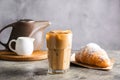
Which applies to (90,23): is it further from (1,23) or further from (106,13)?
(1,23)

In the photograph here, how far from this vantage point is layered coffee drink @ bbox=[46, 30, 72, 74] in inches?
42.9

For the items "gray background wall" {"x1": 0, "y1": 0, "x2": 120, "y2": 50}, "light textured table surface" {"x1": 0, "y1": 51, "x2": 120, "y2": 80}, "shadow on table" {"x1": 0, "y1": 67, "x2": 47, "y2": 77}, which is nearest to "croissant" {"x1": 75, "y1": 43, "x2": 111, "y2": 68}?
"light textured table surface" {"x1": 0, "y1": 51, "x2": 120, "y2": 80}

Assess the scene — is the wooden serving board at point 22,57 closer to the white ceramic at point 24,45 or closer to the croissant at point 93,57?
the white ceramic at point 24,45

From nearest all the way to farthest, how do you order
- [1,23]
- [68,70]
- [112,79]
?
1. [112,79]
2. [68,70]
3. [1,23]

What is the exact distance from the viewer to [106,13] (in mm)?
1870

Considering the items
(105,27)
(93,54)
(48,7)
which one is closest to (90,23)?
(105,27)

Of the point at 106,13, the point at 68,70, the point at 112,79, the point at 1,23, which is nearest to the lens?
the point at 112,79

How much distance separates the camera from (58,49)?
1.10m

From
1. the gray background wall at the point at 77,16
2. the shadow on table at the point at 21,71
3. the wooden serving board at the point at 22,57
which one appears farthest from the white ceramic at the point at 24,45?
the gray background wall at the point at 77,16

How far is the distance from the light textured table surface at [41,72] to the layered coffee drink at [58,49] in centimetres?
4

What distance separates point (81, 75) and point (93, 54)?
5.2 inches

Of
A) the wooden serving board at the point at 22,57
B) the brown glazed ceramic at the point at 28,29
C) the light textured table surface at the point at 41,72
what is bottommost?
the light textured table surface at the point at 41,72

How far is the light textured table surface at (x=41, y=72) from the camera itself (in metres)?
1.03

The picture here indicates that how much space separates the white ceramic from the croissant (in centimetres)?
23
